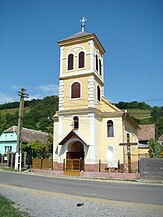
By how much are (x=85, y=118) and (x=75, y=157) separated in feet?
15.8

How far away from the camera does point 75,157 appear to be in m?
27.9

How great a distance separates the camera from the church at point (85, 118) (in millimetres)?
26406

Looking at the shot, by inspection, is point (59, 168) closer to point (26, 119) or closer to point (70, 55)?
point (70, 55)

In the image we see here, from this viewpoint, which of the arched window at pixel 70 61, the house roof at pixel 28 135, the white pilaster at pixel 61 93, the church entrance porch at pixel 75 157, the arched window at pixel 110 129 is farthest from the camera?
the house roof at pixel 28 135

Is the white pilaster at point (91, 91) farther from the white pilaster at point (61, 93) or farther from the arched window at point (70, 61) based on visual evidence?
the white pilaster at point (61, 93)

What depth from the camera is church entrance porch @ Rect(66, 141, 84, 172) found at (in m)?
26.0

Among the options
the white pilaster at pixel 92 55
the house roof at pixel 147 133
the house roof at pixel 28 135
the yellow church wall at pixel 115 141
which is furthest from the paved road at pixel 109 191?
the house roof at pixel 147 133

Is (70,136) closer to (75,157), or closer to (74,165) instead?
(75,157)

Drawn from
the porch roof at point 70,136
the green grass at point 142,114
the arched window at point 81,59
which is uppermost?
the green grass at point 142,114

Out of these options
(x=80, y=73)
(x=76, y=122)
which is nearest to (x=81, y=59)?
(x=80, y=73)

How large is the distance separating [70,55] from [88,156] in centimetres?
1298

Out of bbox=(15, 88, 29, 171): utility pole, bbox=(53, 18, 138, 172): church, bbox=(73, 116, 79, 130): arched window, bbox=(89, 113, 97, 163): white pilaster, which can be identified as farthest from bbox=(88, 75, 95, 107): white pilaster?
bbox=(15, 88, 29, 171): utility pole

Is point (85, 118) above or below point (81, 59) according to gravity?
below

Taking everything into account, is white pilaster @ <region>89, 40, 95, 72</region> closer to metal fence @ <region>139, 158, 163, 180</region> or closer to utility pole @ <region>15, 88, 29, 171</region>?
utility pole @ <region>15, 88, 29, 171</region>
